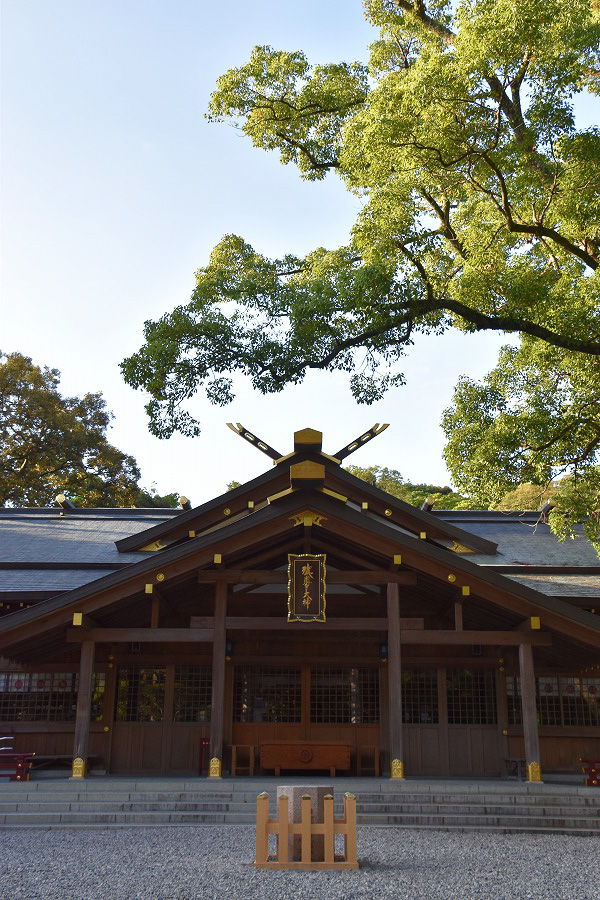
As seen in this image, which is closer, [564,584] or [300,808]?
[300,808]

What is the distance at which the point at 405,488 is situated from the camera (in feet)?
161

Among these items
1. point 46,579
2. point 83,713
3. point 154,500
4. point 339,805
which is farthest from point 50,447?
point 339,805

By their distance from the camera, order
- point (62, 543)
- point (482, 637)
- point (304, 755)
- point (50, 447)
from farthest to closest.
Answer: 1. point (50, 447)
2. point (62, 543)
3. point (304, 755)
4. point (482, 637)

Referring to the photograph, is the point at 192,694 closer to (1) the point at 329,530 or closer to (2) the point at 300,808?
(1) the point at 329,530

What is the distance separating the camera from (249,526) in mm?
12109

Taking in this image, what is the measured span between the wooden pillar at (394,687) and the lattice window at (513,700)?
3176mm

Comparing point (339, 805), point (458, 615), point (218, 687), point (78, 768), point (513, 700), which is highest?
point (458, 615)

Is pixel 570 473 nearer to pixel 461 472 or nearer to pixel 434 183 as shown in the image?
pixel 461 472

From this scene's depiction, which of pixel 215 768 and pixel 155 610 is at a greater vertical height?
pixel 155 610

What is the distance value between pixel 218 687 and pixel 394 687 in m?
2.69

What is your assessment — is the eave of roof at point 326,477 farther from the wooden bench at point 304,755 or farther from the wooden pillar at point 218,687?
the wooden bench at point 304,755

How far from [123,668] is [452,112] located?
10.9 metres

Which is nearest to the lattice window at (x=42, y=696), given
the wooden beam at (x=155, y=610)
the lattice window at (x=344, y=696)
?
the wooden beam at (x=155, y=610)

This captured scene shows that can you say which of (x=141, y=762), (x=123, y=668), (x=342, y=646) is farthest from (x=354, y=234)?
(x=141, y=762)
